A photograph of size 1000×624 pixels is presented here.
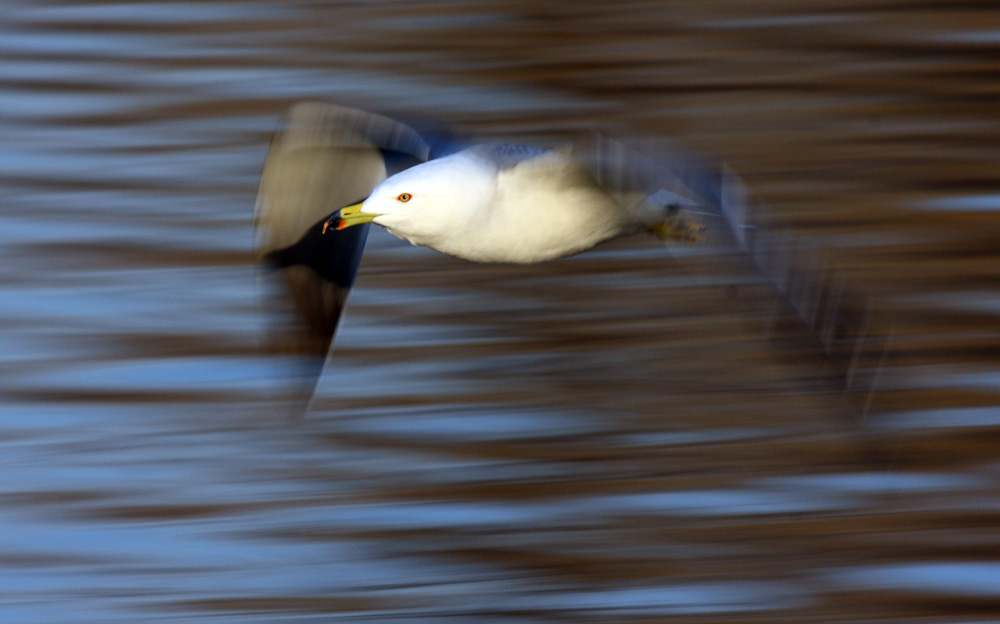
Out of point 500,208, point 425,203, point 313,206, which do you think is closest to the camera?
point 425,203

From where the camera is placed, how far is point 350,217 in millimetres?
3689

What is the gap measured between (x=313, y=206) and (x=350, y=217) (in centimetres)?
64

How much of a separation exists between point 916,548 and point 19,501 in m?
2.50

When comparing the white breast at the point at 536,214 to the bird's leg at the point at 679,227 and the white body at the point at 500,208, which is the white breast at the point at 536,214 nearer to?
the white body at the point at 500,208

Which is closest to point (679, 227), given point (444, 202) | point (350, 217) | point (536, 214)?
point (536, 214)

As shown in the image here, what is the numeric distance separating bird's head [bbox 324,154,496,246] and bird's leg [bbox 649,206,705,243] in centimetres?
43

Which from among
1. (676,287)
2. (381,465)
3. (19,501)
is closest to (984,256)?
(676,287)

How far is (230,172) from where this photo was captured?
22.6 feet

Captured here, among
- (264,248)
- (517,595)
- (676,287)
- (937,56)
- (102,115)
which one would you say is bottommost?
(517,595)

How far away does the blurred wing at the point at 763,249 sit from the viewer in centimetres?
330

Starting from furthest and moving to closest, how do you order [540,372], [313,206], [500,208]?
[540,372] → [313,206] → [500,208]

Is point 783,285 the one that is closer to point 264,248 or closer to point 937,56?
point 264,248

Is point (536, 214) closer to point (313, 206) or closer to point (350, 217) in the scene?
point (350, 217)

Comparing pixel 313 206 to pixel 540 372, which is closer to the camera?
pixel 313 206
